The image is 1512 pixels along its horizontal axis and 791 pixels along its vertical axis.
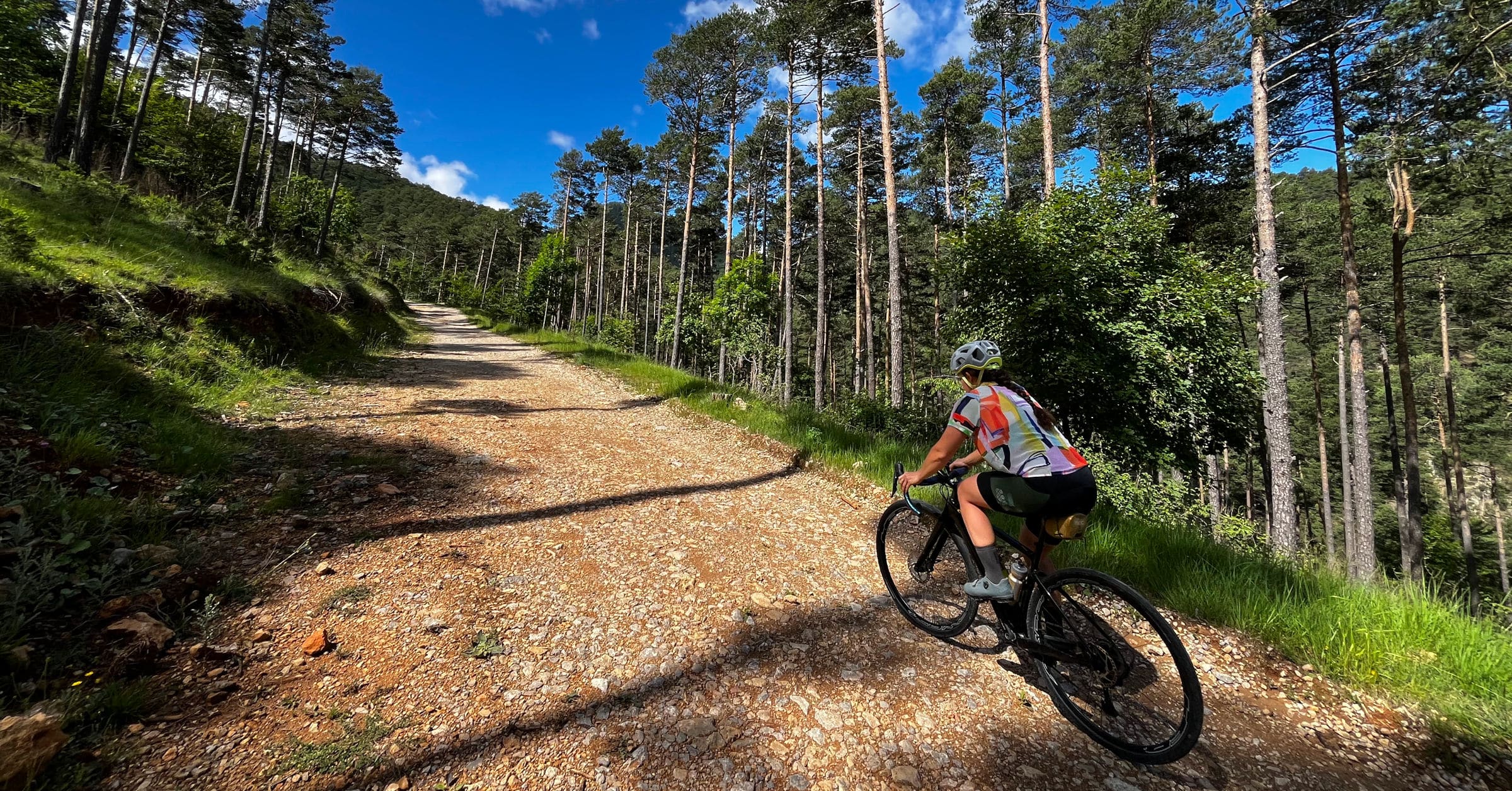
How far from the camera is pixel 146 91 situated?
2078 cm

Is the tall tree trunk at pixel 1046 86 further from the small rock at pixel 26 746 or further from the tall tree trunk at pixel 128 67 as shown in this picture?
the tall tree trunk at pixel 128 67

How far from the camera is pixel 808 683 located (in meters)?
2.87

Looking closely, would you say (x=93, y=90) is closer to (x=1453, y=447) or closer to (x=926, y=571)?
(x=926, y=571)

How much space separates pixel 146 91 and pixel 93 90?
43.3ft

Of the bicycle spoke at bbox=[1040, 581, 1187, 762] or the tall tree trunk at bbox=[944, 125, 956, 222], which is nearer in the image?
the bicycle spoke at bbox=[1040, 581, 1187, 762]

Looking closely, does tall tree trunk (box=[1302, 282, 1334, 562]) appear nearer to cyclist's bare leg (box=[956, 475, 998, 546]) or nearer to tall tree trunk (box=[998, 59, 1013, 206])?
tall tree trunk (box=[998, 59, 1013, 206])

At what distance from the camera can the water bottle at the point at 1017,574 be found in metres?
2.97

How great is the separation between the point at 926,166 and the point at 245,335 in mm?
25245

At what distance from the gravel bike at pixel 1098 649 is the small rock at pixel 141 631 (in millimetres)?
4220

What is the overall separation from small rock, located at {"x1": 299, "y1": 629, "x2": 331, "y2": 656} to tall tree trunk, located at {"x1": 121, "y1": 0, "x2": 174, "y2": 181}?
2301 cm

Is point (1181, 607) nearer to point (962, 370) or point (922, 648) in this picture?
point (922, 648)

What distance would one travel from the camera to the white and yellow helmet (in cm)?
316

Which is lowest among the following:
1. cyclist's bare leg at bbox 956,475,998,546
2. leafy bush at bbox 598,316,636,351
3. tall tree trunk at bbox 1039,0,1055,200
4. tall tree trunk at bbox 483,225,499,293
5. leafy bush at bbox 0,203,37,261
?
cyclist's bare leg at bbox 956,475,998,546

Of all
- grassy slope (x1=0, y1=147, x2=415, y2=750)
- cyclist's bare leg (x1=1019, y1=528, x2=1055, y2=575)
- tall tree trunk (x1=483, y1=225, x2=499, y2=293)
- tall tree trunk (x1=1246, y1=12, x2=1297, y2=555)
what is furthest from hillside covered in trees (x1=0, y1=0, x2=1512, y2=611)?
tall tree trunk (x1=483, y1=225, x2=499, y2=293)
